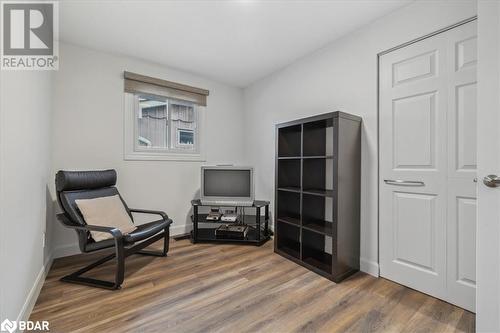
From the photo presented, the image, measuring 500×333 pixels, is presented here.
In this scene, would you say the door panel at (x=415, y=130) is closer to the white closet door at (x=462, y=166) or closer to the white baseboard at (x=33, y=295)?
the white closet door at (x=462, y=166)

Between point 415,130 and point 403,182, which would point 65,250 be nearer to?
point 403,182

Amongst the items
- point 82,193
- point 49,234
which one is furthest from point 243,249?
point 49,234

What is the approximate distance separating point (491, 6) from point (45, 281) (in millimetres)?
3624

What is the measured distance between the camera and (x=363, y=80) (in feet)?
7.21

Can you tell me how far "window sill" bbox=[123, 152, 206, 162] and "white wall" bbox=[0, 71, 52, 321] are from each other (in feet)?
3.15

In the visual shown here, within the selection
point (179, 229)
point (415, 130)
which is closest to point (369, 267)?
point (415, 130)

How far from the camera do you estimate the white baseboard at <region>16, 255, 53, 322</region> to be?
140 cm

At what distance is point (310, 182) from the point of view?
8.34 ft

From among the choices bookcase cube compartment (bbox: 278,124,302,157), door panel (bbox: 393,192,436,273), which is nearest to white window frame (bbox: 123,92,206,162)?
bookcase cube compartment (bbox: 278,124,302,157)

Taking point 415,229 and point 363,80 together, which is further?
point 363,80

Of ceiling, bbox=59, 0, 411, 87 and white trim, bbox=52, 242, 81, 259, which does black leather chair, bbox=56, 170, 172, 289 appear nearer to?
white trim, bbox=52, 242, 81, 259

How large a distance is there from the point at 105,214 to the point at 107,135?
1030 mm

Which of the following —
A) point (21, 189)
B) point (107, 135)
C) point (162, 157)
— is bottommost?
point (21, 189)

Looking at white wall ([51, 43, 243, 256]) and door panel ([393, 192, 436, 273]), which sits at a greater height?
white wall ([51, 43, 243, 256])
